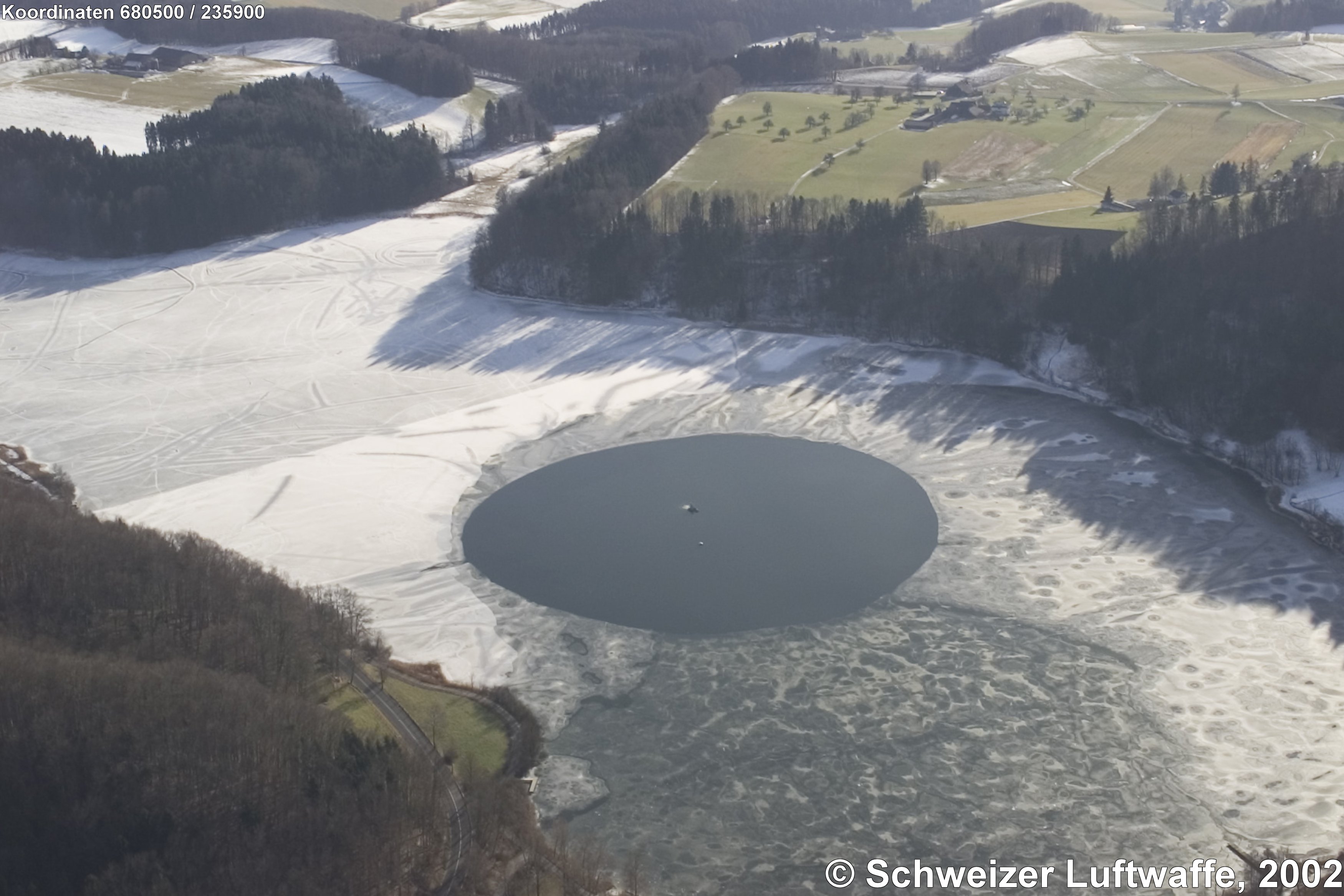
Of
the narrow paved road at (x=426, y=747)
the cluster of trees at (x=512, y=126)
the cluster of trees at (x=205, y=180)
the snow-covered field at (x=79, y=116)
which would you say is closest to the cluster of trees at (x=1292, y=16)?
the cluster of trees at (x=512, y=126)

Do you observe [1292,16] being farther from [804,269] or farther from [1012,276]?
[804,269]

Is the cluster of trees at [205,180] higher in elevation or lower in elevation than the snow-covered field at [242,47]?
lower

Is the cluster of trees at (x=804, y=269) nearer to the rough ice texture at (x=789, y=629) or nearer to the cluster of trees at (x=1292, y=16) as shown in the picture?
the rough ice texture at (x=789, y=629)

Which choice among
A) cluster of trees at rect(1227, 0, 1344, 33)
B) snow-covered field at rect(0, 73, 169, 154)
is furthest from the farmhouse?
cluster of trees at rect(1227, 0, 1344, 33)

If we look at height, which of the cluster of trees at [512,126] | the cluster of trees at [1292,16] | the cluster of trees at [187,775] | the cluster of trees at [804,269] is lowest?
the cluster of trees at [187,775]

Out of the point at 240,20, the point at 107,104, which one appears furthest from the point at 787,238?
the point at 240,20

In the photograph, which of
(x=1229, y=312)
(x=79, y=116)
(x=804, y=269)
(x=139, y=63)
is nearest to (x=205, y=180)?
(x=79, y=116)
